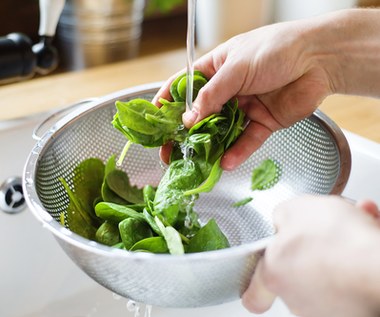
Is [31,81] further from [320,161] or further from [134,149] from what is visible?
[320,161]

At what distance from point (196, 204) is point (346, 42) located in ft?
0.95

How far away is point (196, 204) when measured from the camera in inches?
32.6

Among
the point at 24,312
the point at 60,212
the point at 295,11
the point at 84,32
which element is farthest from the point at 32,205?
the point at 295,11

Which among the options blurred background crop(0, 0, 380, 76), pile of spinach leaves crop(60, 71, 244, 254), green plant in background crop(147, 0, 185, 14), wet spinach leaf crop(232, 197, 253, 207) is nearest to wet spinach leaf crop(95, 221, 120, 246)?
pile of spinach leaves crop(60, 71, 244, 254)

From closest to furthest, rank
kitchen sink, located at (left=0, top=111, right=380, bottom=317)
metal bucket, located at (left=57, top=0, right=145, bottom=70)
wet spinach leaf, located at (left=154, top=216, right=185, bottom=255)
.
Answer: wet spinach leaf, located at (left=154, top=216, right=185, bottom=255) → kitchen sink, located at (left=0, top=111, right=380, bottom=317) → metal bucket, located at (left=57, top=0, right=145, bottom=70)

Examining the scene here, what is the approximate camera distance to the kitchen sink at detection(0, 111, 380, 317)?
0.78 metres

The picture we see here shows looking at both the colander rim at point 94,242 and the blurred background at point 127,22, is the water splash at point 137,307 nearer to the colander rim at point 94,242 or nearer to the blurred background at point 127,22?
the colander rim at point 94,242

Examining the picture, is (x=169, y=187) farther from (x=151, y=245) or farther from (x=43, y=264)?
(x=43, y=264)

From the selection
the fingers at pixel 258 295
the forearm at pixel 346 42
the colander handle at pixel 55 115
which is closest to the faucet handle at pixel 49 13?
the colander handle at pixel 55 115

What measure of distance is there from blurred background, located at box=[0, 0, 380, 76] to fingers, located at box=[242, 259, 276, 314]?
685 mm

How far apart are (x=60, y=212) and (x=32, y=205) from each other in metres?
0.11

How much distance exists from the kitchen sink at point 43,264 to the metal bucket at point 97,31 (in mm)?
344

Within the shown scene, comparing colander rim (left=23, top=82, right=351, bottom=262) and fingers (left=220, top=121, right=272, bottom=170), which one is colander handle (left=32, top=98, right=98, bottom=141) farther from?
fingers (left=220, top=121, right=272, bottom=170)

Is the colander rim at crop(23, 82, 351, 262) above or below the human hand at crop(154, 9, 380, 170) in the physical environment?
below
